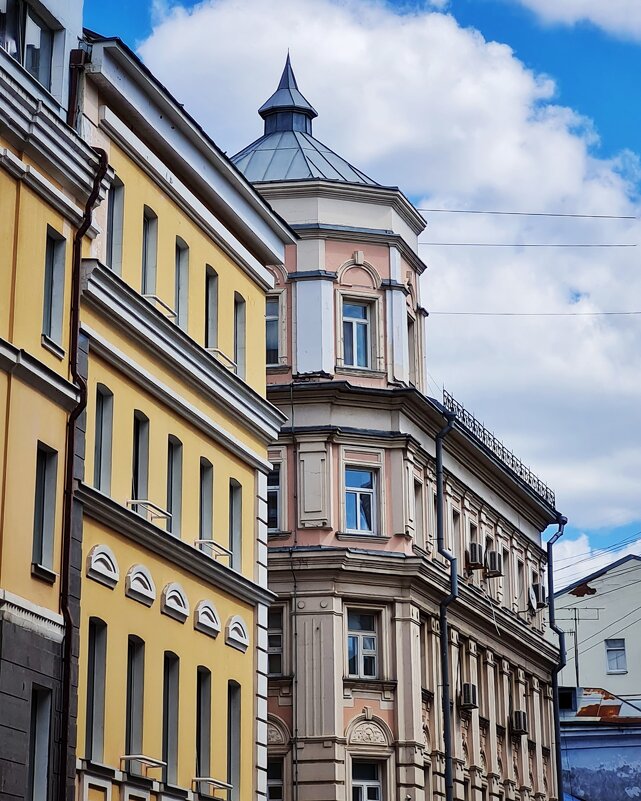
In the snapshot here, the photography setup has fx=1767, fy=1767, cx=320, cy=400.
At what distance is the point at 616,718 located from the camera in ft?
219

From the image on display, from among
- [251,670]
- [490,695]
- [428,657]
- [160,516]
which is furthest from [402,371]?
[160,516]

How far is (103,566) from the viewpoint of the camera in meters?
25.8

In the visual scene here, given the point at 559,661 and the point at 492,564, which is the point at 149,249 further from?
the point at 559,661

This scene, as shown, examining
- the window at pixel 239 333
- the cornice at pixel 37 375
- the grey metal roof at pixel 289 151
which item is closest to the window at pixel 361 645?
the grey metal roof at pixel 289 151

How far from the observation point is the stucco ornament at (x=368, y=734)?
42003 millimetres

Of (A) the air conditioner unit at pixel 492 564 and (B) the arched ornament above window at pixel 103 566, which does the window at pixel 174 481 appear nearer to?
→ (B) the arched ornament above window at pixel 103 566

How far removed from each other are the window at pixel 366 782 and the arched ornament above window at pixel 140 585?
1586 cm

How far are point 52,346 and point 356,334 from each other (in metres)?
21.6

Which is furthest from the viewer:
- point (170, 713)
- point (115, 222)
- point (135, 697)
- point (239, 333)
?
point (239, 333)

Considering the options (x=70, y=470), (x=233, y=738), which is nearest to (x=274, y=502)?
(x=233, y=738)

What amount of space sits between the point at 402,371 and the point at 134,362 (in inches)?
732

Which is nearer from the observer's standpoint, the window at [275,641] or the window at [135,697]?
the window at [135,697]

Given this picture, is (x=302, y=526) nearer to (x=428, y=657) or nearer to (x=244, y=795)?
(x=428, y=657)

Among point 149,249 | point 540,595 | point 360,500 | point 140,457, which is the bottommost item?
point 140,457
